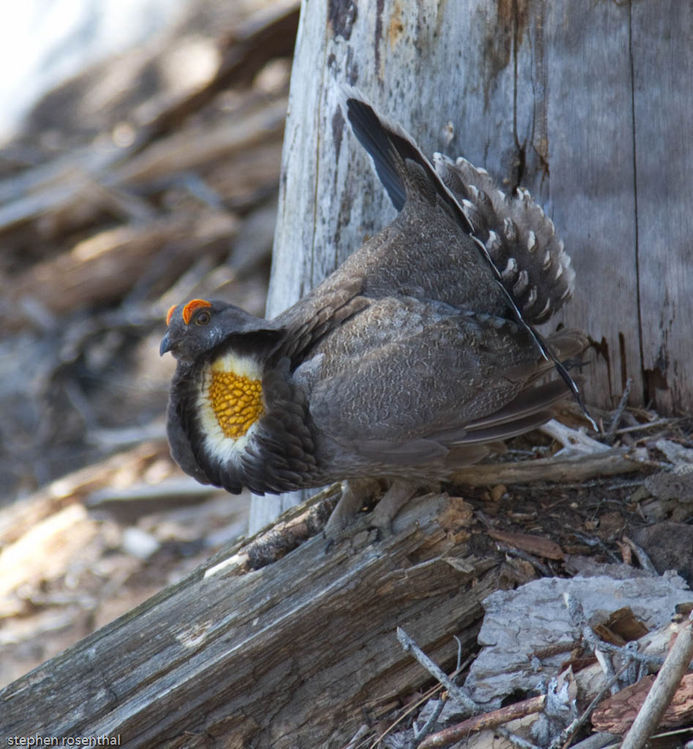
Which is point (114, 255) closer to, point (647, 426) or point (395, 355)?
point (395, 355)

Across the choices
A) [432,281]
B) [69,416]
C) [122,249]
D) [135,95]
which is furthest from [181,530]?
[135,95]

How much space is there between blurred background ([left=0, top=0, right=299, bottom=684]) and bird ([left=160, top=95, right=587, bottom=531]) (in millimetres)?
2942

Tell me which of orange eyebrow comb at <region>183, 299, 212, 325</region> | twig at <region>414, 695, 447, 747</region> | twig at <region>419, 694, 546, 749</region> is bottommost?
twig at <region>419, 694, 546, 749</region>

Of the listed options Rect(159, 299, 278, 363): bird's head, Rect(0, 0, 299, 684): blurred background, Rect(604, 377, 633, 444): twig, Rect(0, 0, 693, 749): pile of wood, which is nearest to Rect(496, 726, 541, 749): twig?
Rect(0, 0, 693, 749): pile of wood

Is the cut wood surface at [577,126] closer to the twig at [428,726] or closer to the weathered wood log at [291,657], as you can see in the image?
the weathered wood log at [291,657]

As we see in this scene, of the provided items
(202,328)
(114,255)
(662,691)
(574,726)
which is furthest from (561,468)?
(114,255)

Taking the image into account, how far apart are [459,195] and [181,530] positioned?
3.84 meters

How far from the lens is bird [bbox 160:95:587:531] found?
324cm

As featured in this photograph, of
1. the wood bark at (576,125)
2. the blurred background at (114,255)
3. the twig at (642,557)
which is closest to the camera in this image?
the twig at (642,557)

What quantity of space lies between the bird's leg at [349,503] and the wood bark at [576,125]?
102 centimetres

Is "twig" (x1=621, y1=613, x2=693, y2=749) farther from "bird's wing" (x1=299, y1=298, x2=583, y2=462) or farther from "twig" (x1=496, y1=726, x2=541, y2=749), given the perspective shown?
"bird's wing" (x1=299, y1=298, x2=583, y2=462)

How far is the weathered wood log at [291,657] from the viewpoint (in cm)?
319

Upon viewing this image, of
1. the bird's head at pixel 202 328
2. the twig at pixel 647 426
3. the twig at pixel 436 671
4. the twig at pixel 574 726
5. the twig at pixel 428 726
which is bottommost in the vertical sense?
the twig at pixel 574 726

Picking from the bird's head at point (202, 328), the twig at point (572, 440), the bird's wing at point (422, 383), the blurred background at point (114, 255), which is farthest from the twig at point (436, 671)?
the blurred background at point (114, 255)
